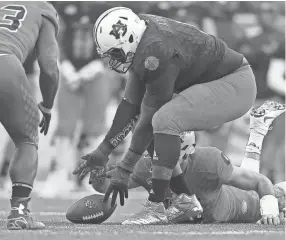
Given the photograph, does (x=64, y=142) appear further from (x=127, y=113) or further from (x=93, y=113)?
(x=127, y=113)

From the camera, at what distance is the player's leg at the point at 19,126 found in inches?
195

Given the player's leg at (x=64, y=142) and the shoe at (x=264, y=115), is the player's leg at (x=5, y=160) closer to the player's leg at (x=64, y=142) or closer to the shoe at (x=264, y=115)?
the player's leg at (x=64, y=142)

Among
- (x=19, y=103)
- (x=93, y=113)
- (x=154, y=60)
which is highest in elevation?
(x=154, y=60)

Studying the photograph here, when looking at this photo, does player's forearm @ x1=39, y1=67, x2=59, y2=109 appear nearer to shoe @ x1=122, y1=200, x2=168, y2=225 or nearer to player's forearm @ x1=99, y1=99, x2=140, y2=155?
player's forearm @ x1=99, y1=99, x2=140, y2=155

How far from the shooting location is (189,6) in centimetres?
1133

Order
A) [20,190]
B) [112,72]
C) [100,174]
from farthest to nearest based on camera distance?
1. [112,72]
2. [100,174]
3. [20,190]

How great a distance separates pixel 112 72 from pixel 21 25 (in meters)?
5.84

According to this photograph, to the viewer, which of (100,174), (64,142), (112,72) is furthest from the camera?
(112,72)

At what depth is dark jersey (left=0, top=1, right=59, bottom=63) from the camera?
5.19 m

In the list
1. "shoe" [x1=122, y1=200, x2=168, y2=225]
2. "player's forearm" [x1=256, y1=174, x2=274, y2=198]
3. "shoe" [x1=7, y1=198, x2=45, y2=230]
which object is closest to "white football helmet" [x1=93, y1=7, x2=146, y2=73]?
"shoe" [x1=122, y1=200, x2=168, y2=225]

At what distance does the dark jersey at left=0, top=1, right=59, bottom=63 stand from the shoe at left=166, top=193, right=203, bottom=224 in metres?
1.45

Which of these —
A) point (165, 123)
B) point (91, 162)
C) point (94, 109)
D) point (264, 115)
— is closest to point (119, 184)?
point (91, 162)

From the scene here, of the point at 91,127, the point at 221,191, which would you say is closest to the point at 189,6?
the point at 91,127

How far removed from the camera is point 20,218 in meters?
4.85
